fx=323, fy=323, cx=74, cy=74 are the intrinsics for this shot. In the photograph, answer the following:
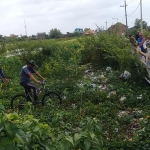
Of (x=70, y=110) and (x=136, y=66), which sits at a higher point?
(x=136, y=66)

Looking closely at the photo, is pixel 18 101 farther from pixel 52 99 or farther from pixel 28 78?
pixel 52 99

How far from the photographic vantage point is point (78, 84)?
12922mm

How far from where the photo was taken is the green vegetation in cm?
263

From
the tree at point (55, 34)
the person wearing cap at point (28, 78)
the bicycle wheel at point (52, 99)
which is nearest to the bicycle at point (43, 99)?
the bicycle wheel at point (52, 99)

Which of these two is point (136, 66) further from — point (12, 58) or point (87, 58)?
point (12, 58)

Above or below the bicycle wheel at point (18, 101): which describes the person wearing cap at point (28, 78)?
above

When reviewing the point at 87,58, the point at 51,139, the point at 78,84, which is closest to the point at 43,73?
the point at 87,58

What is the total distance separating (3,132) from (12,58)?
1854cm

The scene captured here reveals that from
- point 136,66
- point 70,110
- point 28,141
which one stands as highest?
point 28,141

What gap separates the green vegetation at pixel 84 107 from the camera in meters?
2.63

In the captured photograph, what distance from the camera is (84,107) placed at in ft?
32.4

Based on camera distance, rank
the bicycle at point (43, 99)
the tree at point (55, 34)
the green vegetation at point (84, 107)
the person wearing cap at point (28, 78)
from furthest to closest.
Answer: the tree at point (55, 34) < the bicycle at point (43, 99) < the person wearing cap at point (28, 78) < the green vegetation at point (84, 107)

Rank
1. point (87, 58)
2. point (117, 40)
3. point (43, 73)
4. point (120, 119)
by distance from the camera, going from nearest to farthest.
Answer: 1. point (120, 119)
2. point (117, 40)
3. point (43, 73)
4. point (87, 58)

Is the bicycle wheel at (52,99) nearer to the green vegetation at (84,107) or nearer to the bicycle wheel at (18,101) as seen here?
the green vegetation at (84,107)
